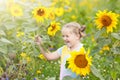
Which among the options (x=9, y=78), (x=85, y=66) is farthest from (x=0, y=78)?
(x=85, y=66)

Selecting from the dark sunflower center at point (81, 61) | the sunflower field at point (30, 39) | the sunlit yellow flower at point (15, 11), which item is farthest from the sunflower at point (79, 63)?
the sunlit yellow flower at point (15, 11)

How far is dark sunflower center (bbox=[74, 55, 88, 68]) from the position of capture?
11.8 feet

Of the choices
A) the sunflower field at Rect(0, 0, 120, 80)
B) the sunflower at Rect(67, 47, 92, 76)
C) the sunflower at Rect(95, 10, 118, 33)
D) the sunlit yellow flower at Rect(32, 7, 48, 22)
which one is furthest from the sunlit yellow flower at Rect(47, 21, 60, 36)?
the sunflower at Rect(67, 47, 92, 76)

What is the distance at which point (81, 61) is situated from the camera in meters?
3.62

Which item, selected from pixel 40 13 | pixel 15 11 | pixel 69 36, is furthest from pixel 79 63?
pixel 15 11

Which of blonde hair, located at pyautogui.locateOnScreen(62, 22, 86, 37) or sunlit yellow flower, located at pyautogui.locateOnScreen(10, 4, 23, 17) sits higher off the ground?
sunlit yellow flower, located at pyautogui.locateOnScreen(10, 4, 23, 17)

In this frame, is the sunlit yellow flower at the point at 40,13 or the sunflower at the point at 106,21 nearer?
the sunflower at the point at 106,21

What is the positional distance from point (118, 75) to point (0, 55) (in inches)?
50.2

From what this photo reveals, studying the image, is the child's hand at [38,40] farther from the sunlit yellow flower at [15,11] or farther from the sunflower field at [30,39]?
the sunlit yellow flower at [15,11]

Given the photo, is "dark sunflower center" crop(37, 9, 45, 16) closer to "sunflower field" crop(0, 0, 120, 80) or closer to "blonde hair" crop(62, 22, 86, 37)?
"sunflower field" crop(0, 0, 120, 80)

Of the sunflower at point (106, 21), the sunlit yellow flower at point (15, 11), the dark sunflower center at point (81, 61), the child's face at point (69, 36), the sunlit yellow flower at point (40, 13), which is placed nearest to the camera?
the dark sunflower center at point (81, 61)

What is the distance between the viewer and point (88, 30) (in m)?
7.77

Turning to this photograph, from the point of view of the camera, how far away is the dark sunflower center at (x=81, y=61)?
3598 mm

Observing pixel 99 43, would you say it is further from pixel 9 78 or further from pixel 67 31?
pixel 9 78
